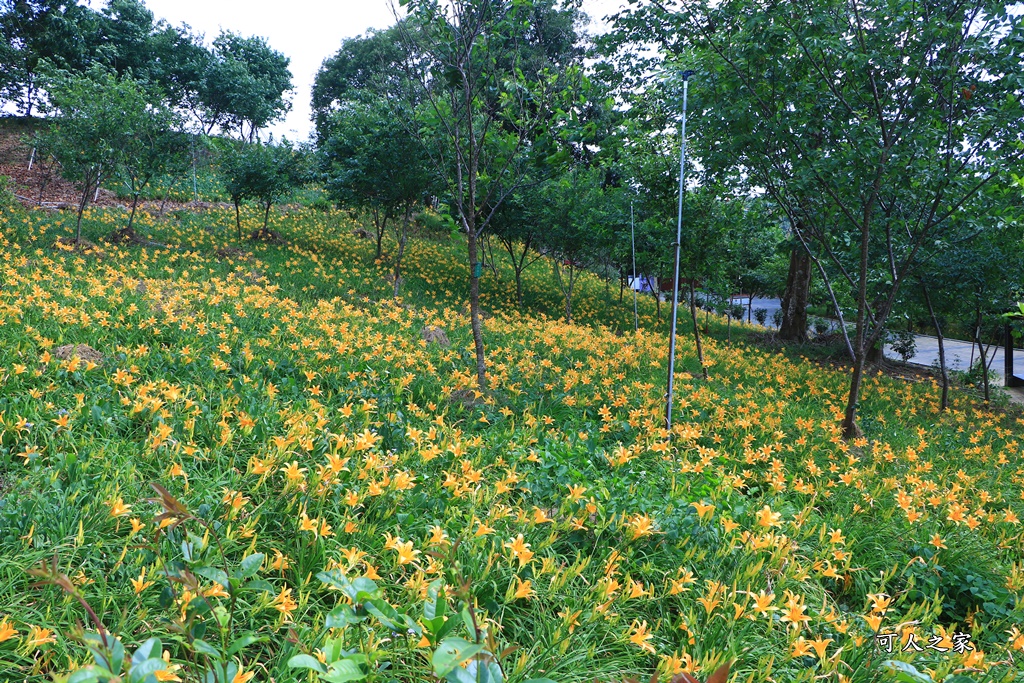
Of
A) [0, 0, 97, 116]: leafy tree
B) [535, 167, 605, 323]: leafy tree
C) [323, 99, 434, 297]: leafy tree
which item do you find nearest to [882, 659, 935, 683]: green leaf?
[323, 99, 434, 297]: leafy tree

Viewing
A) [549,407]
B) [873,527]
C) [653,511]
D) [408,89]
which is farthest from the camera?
[408,89]

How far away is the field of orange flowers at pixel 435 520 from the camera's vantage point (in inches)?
70.8

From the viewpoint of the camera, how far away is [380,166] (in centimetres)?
1073

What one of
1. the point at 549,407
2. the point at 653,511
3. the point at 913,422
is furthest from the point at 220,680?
the point at 913,422

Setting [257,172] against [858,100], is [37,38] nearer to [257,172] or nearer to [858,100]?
[257,172]

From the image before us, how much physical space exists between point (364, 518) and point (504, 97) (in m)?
3.56

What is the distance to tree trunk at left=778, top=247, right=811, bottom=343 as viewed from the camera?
1178 cm

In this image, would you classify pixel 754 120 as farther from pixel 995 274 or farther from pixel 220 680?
pixel 220 680

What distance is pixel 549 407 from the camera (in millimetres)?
5020

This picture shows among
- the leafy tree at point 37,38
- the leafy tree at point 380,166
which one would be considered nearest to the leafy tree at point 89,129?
the leafy tree at point 380,166

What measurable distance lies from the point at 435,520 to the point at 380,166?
371 inches

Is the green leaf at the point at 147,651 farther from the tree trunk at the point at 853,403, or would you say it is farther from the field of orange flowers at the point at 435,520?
the tree trunk at the point at 853,403

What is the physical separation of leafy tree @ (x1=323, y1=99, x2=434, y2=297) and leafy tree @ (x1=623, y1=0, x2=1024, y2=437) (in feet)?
19.5

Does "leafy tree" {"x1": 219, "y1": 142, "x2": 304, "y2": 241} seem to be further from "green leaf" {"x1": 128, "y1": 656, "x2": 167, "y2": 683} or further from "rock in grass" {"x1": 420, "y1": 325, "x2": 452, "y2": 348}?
"green leaf" {"x1": 128, "y1": 656, "x2": 167, "y2": 683}
